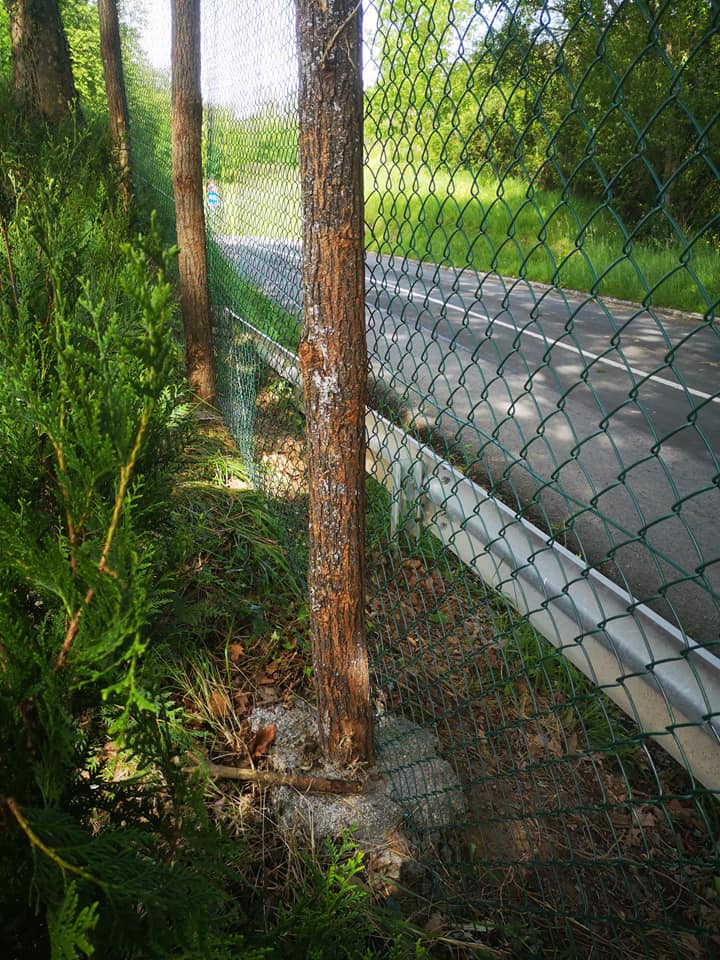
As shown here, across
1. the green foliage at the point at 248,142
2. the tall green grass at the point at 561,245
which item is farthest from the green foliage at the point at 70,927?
the green foliage at the point at 248,142

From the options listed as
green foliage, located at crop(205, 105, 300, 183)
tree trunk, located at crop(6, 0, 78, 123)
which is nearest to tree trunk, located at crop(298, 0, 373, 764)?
green foliage, located at crop(205, 105, 300, 183)

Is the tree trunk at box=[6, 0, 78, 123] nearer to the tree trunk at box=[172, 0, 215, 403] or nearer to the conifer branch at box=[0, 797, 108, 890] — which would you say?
the tree trunk at box=[172, 0, 215, 403]

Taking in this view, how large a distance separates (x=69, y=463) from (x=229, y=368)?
3813 mm

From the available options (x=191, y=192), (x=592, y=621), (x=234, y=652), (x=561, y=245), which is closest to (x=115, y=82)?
(x=191, y=192)

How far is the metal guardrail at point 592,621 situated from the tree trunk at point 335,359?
431 millimetres

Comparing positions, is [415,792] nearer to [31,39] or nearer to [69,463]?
[69,463]

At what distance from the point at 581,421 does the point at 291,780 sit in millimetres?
4657

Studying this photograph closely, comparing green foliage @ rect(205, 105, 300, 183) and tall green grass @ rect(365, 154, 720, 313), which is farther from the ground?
green foliage @ rect(205, 105, 300, 183)

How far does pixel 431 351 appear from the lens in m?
8.03

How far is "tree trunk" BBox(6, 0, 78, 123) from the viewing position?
656cm

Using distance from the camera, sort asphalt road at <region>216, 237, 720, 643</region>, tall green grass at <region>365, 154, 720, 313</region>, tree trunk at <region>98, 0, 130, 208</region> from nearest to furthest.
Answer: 1. asphalt road at <region>216, 237, 720, 643</region>
2. tall green grass at <region>365, 154, 720, 313</region>
3. tree trunk at <region>98, 0, 130, 208</region>

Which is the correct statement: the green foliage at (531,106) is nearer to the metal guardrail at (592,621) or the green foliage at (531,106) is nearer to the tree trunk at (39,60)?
the metal guardrail at (592,621)

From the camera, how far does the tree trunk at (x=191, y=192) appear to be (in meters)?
4.09

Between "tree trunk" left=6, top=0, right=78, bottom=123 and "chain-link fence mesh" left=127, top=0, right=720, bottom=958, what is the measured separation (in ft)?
7.53
